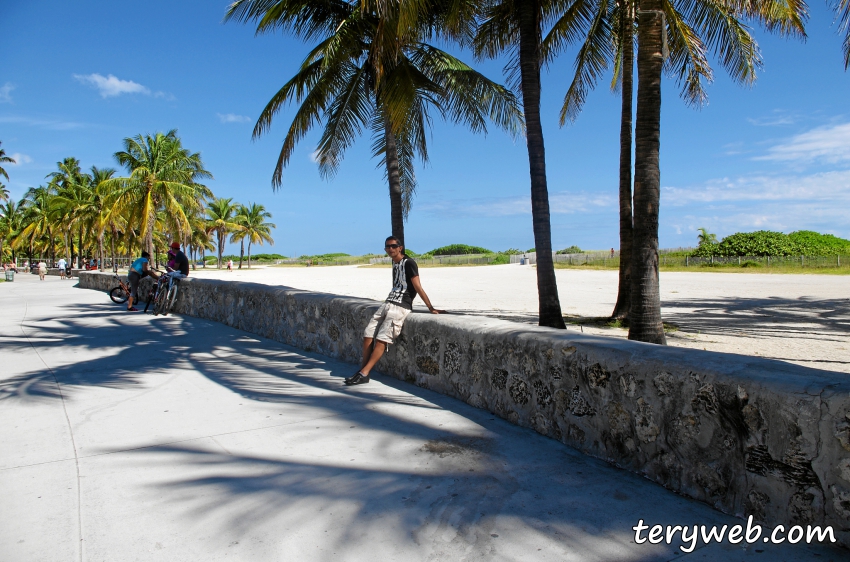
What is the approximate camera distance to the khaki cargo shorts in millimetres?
5629

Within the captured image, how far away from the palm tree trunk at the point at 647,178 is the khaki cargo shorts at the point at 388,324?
3.66m

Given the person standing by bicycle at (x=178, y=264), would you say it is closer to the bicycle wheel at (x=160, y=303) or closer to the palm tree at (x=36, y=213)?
the bicycle wheel at (x=160, y=303)

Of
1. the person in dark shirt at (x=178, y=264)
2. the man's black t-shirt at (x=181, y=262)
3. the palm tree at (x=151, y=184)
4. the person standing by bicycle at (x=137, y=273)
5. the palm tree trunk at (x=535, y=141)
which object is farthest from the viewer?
the palm tree at (x=151, y=184)

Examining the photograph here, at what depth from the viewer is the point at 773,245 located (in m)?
44.7

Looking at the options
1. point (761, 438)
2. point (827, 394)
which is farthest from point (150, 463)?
point (827, 394)

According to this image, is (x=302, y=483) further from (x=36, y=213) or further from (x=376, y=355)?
(x=36, y=213)

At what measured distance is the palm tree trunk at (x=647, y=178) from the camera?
24.3 ft

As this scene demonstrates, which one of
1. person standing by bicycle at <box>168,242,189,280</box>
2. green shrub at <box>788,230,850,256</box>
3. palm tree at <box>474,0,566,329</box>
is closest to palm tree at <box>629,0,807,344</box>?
palm tree at <box>474,0,566,329</box>

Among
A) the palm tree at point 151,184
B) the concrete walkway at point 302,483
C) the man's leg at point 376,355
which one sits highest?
the palm tree at point 151,184

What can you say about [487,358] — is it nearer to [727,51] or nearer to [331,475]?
[331,475]

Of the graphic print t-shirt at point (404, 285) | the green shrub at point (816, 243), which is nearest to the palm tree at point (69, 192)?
the graphic print t-shirt at point (404, 285)

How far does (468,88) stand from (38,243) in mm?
85724

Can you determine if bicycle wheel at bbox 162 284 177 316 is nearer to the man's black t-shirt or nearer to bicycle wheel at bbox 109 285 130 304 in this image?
the man's black t-shirt

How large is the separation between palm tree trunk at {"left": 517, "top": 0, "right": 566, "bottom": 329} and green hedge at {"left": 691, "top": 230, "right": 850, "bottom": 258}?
41.9 m
